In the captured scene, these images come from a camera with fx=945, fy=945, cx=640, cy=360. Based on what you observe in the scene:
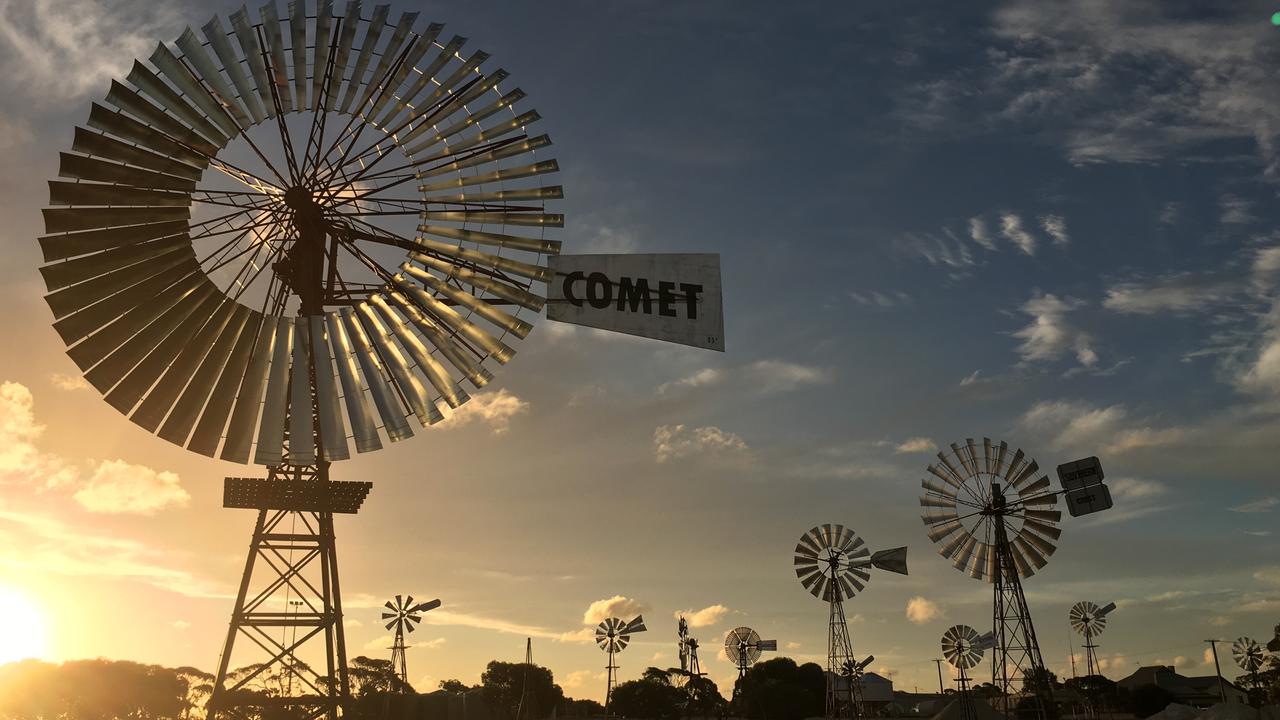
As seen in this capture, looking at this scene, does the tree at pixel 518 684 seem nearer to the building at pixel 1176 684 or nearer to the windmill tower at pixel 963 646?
the windmill tower at pixel 963 646

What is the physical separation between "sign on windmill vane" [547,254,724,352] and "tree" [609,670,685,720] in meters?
92.8

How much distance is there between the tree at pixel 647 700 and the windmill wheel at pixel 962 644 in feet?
102

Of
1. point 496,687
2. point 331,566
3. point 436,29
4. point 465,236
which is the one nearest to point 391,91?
point 436,29

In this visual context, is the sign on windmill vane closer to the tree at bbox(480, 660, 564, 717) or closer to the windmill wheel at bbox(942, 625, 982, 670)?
the windmill wheel at bbox(942, 625, 982, 670)

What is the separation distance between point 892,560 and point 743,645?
2877cm

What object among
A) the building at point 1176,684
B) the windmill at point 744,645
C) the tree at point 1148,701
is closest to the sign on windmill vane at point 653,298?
the windmill at point 744,645

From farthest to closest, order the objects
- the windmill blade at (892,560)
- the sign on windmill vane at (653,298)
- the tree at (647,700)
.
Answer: the tree at (647,700), the windmill blade at (892,560), the sign on windmill vane at (653,298)

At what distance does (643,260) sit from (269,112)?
8075 millimetres

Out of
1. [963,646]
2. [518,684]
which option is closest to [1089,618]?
[963,646]

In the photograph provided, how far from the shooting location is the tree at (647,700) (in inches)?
3974

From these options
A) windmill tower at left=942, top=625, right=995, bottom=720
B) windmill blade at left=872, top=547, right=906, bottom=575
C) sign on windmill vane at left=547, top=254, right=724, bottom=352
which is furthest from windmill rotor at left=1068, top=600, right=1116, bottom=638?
sign on windmill vane at left=547, top=254, right=724, bottom=352

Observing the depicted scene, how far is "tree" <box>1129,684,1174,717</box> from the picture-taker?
101250 millimetres

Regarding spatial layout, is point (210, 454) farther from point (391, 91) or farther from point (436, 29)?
point (436, 29)

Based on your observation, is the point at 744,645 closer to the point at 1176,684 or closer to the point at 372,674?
the point at 372,674
